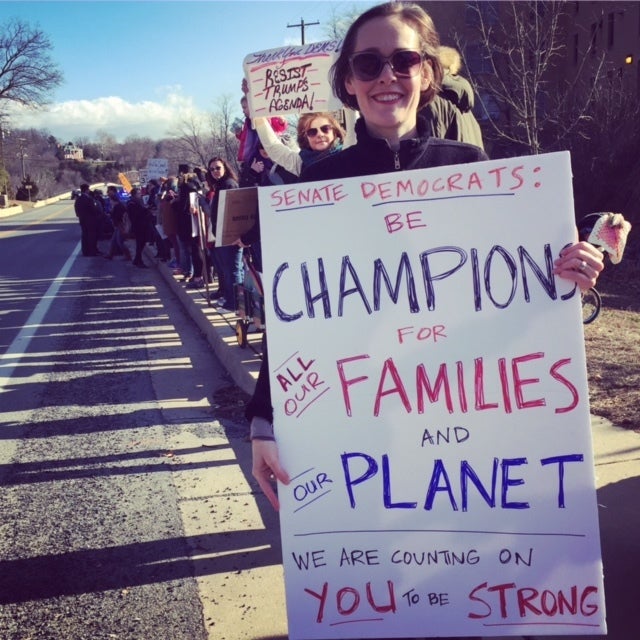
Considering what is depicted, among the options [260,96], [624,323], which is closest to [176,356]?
[260,96]

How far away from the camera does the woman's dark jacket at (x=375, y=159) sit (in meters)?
1.71

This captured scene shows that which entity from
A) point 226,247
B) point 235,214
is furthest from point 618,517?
point 226,247

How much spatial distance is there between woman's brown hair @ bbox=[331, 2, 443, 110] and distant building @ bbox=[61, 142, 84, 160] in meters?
132

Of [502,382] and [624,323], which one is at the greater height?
[502,382]

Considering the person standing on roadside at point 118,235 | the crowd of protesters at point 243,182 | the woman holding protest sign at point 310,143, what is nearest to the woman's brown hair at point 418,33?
the crowd of protesters at point 243,182

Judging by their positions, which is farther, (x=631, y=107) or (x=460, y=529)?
(x=631, y=107)

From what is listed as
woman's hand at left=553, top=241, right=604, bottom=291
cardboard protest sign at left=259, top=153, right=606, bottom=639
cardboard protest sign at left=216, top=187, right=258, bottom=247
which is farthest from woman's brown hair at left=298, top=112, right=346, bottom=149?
woman's hand at left=553, top=241, right=604, bottom=291

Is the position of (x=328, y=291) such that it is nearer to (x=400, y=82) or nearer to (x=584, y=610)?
(x=400, y=82)

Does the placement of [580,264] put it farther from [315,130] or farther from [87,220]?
[87,220]

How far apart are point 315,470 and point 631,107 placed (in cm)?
1540

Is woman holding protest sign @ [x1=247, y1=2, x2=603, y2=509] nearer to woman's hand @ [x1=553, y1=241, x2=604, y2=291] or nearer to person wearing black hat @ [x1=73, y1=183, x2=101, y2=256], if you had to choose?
woman's hand @ [x1=553, y1=241, x2=604, y2=291]

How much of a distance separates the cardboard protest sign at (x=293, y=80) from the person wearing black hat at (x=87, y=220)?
13397mm

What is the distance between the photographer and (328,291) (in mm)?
1598

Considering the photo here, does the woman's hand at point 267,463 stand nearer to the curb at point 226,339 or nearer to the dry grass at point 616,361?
the dry grass at point 616,361
